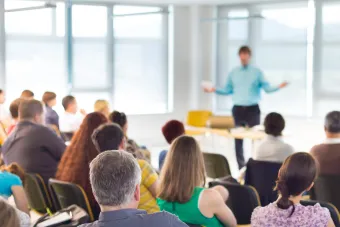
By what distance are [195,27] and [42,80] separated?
11.2 feet

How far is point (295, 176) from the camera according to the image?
11.3ft

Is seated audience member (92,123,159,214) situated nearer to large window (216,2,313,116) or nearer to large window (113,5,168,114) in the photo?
large window (216,2,313,116)

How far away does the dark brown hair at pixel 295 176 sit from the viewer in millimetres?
3428

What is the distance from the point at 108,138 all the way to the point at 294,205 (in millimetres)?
1511

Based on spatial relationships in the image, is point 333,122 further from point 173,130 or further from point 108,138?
point 108,138

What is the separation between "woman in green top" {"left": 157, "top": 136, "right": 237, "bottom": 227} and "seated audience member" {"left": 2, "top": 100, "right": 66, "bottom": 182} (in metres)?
2.13

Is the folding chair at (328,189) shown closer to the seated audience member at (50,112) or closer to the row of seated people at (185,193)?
the row of seated people at (185,193)

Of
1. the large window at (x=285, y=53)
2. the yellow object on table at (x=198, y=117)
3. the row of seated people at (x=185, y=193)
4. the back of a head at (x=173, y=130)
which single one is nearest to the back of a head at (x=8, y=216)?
the row of seated people at (x=185, y=193)

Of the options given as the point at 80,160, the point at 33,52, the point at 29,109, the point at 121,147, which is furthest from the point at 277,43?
the point at 121,147

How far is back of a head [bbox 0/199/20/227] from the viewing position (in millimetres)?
2559

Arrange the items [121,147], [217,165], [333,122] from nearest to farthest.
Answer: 1. [121,147]
2. [333,122]
3. [217,165]

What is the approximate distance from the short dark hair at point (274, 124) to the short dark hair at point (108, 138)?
1794mm

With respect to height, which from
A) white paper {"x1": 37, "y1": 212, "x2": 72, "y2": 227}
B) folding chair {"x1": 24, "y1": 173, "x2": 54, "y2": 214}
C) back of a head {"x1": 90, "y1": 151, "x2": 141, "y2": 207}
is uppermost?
back of a head {"x1": 90, "y1": 151, "x2": 141, "y2": 207}

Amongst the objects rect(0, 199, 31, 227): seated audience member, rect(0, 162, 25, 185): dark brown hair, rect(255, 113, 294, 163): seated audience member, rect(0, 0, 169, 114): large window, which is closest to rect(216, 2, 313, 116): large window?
rect(0, 0, 169, 114): large window
